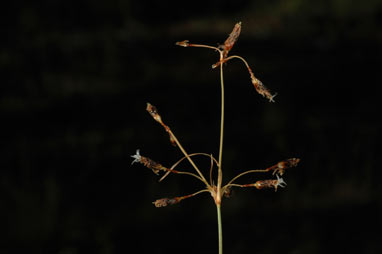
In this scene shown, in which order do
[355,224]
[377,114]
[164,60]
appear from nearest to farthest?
1. [355,224]
2. [377,114]
3. [164,60]

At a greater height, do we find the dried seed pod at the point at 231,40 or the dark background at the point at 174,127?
the dark background at the point at 174,127

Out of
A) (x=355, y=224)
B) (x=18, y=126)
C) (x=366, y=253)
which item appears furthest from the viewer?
(x=18, y=126)

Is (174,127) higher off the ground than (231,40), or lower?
higher

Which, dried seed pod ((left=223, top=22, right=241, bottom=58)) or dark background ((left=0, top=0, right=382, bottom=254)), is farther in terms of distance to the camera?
dark background ((left=0, top=0, right=382, bottom=254))

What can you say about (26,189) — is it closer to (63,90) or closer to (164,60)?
(63,90)

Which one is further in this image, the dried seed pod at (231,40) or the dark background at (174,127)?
the dark background at (174,127)

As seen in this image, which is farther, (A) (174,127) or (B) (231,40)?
(A) (174,127)

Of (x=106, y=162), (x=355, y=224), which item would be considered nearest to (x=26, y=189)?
(x=106, y=162)

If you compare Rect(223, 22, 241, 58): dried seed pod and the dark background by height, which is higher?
the dark background
